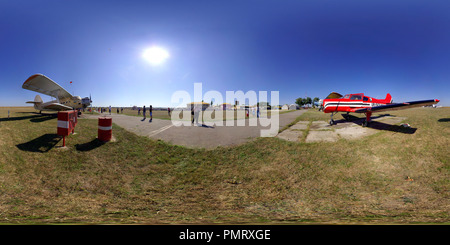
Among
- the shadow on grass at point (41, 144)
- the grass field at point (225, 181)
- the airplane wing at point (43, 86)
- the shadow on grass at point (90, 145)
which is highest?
the airplane wing at point (43, 86)

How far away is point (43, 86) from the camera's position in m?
11.7

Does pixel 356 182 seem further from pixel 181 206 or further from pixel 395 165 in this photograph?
pixel 181 206

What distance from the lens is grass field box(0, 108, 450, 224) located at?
2.50m

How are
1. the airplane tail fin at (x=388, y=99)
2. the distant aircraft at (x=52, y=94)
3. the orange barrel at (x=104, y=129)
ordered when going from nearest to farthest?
1. the orange barrel at (x=104, y=129)
2. the airplane tail fin at (x=388, y=99)
3. the distant aircraft at (x=52, y=94)

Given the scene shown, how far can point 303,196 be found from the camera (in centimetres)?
325

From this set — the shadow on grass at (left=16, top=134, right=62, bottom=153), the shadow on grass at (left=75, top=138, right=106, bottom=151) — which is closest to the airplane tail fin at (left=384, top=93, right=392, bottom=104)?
the shadow on grass at (left=75, top=138, right=106, bottom=151)

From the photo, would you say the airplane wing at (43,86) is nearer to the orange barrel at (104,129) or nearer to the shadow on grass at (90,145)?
the orange barrel at (104,129)

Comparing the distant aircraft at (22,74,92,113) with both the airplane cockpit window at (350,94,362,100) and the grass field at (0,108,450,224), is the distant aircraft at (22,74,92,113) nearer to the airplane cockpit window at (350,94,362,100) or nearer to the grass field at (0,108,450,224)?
the grass field at (0,108,450,224)

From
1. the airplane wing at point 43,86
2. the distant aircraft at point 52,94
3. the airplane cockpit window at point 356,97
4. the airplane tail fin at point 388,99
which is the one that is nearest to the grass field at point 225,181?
the airplane cockpit window at point 356,97

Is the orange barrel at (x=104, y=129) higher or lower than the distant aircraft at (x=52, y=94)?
lower

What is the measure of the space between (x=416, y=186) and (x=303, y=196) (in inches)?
115

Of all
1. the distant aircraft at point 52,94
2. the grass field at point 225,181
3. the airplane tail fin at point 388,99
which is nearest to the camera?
the grass field at point 225,181

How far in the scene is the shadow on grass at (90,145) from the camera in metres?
5.12
